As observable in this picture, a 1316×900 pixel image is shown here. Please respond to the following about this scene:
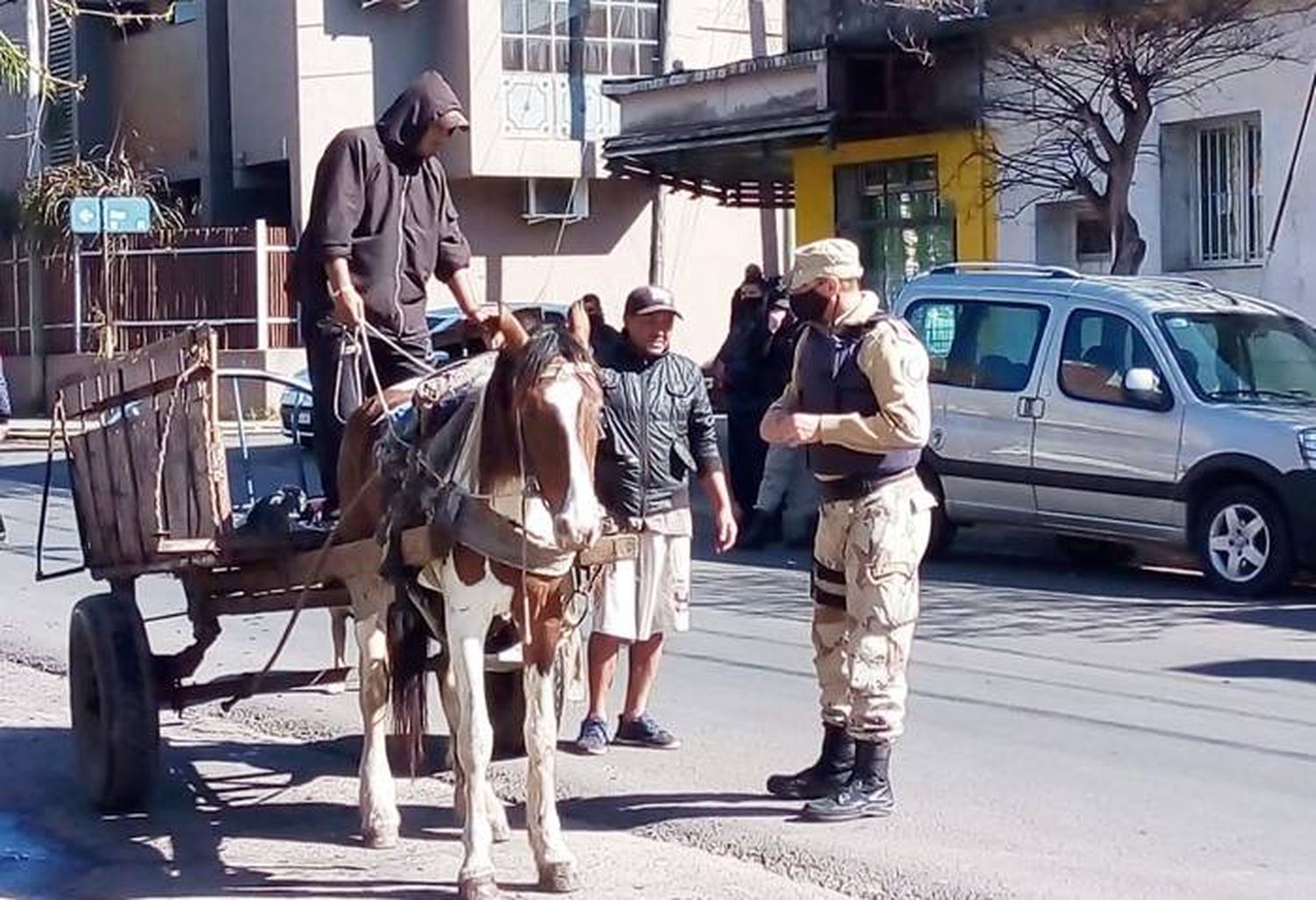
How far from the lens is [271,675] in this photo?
30.3 feet

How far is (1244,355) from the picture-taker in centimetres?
1595

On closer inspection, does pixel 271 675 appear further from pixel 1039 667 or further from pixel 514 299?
pixel 514 299

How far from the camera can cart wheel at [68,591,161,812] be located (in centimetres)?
Answer: 867

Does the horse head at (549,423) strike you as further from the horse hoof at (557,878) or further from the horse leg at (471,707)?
the horse hoof at (557,878)

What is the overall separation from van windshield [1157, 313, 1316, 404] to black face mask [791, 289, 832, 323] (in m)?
7.53

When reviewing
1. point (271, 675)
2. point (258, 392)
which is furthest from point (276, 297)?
point (271, 675)

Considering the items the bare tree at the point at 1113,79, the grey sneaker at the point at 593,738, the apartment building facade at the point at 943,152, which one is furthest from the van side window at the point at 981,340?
the grey sneaker at the point at 593,738

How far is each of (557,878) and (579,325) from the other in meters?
1.79

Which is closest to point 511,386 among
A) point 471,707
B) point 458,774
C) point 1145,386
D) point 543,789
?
point 471,707

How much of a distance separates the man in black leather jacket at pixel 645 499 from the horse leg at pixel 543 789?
2048mm

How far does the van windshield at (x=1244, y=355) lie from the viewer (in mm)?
15586

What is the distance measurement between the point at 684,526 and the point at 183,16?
29.8 meters

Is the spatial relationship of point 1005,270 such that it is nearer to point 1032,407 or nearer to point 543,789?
point 1032,407

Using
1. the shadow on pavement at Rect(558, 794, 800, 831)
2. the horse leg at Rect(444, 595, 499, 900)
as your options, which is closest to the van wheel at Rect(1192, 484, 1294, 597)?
the shadow on pavement at Rect(558, 794, 800, 831)
